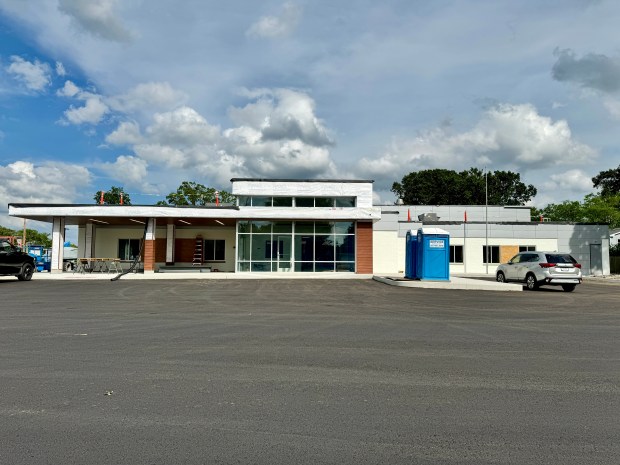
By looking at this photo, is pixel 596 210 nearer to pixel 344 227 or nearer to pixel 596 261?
pixel 596 261

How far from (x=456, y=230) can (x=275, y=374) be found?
3272 centimetres

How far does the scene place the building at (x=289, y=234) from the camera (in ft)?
100

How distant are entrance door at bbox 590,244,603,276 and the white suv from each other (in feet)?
57.6

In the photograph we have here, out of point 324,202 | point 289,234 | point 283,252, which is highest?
point 324,202

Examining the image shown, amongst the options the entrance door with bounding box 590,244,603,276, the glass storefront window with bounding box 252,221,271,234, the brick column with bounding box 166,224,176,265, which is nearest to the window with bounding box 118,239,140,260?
the brick column with bounding box 166,224,176,265

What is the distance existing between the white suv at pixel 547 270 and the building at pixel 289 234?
1047 centimetres

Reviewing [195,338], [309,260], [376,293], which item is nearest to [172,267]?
[309,260]

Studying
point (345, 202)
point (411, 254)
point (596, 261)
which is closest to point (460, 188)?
point (596, 261)

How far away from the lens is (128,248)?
35156 mm

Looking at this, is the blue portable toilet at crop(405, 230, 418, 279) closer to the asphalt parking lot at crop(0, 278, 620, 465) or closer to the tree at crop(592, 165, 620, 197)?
the asphalt parking lot at crop(0, 278, 620, 465)

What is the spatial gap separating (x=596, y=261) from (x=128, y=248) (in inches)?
1394

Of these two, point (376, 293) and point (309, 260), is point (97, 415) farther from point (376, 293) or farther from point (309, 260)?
point (309, 260)

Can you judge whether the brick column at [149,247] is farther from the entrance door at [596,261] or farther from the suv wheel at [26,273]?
the entrance door at [596,261]

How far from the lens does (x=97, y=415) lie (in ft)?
14.9
